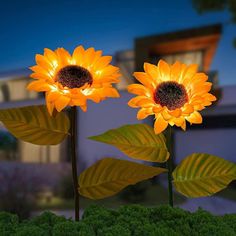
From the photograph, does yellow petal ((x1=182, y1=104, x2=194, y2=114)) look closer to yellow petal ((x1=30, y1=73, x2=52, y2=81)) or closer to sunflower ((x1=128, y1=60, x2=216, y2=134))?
sunflower ((x1=128, y1=60, x2=216, y2=134))

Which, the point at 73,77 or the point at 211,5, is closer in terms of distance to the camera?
the point at 73,77

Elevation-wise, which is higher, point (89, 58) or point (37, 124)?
point (89, 58)

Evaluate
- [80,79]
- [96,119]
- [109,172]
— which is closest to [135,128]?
[109,172]

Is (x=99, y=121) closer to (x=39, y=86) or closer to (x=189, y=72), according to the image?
(x=189, y=72)

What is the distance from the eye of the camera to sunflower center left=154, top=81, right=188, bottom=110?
4.76ft

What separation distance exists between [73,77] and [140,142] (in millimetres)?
335

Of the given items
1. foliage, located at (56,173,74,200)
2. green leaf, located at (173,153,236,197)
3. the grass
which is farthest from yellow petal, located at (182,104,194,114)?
foliage, located at (56,173,74,200)

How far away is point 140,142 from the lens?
1581 millimetres

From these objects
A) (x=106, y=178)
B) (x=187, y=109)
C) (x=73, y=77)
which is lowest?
(x=106, y=178)

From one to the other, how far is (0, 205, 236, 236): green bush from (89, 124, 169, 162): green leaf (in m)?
0.22

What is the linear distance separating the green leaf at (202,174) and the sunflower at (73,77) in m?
0.40

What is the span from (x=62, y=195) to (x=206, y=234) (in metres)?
11.4

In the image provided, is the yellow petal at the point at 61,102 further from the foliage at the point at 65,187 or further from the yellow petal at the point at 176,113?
the foliage at the point at 65,187

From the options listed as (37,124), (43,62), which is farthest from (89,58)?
(37,124)
